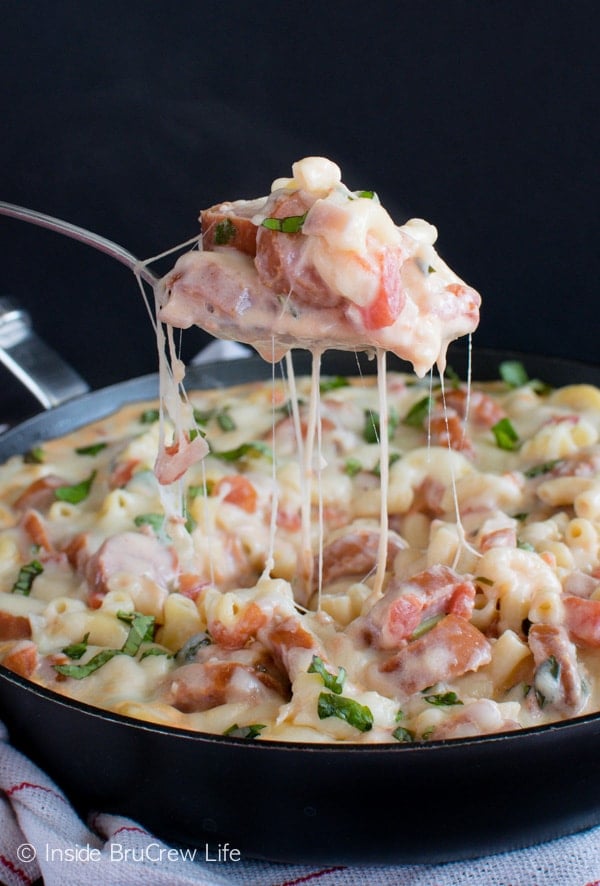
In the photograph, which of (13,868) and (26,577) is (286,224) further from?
(13,868)

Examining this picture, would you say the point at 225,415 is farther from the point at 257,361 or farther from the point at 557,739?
the point at 557,739

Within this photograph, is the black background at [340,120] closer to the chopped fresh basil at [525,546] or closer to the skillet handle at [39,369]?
the skillet handle at [39,369]

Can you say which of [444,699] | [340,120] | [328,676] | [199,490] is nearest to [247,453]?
[199,490]

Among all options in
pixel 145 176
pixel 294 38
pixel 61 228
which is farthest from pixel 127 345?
pixel 61 228

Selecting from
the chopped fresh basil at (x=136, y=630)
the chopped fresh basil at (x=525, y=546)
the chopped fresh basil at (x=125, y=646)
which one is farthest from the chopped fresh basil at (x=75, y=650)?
the chopped fresh basil at (x=525, y=546)

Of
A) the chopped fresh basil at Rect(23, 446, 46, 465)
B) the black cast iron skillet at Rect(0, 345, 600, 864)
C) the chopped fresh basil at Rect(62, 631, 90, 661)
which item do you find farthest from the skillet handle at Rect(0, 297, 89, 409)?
the black cast iron skillet at Rect(0, 345, 600, 864)
